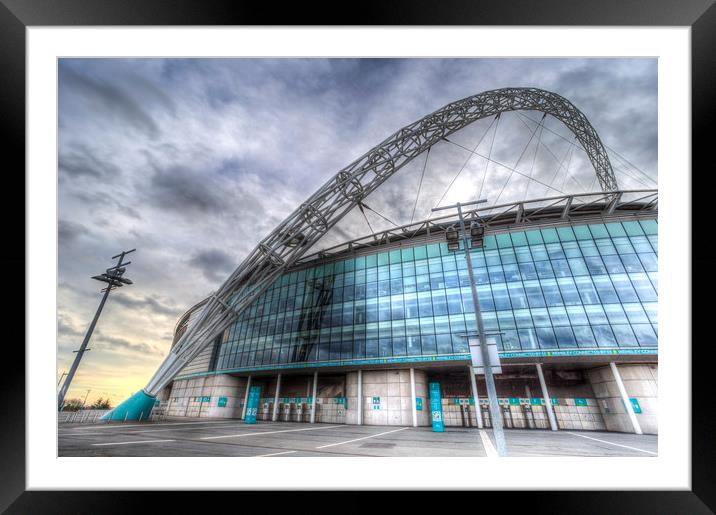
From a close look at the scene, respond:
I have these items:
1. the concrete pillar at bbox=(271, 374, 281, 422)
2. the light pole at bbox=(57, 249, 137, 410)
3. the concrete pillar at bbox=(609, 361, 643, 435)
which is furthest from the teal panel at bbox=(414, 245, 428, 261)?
the light pole at bbox=(57, 249, 137, 410)

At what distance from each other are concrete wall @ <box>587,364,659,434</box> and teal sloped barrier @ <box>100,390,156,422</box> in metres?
33.0

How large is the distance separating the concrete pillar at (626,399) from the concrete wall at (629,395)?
23 centimetres

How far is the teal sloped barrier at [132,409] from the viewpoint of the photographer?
2058 cm

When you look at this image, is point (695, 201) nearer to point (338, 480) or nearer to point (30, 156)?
point (338, 480)

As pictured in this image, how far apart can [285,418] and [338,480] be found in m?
32.6

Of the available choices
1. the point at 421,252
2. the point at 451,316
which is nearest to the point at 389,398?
the point at 451,316

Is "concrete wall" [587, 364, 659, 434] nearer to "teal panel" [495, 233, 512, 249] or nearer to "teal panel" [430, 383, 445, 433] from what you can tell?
"teal panel" [495, 233, 512, 249]

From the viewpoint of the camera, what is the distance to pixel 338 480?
323 centimetres

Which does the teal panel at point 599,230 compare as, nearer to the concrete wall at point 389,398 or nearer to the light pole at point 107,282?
the concrete wall at point 389,398

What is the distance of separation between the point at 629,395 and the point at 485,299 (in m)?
11.3

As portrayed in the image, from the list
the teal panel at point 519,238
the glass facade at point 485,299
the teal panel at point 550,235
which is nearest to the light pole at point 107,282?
the glass facade at point 485,299
